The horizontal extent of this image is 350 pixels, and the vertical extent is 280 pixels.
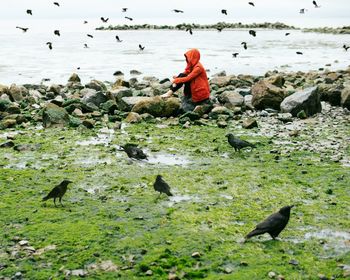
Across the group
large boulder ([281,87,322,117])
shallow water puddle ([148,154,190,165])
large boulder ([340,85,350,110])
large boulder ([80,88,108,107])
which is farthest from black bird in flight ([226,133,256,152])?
large boulder ([80,88,108,107])

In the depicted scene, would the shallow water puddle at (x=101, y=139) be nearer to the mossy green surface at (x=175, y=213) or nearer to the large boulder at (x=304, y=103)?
the mossy green surface at (x=175, y=213)

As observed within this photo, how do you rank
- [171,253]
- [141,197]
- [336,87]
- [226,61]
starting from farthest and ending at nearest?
1. [226,61]
2. [336,87]
3. [141,197]
4. [171,253]

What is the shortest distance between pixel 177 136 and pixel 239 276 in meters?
8.07

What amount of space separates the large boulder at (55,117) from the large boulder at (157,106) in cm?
259

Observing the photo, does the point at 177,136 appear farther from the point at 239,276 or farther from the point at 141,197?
the point at 239,276

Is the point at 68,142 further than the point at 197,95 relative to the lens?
No

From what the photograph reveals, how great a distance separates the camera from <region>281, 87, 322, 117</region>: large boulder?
16469mm

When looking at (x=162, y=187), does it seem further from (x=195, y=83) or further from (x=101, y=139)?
(x=195, y=83)

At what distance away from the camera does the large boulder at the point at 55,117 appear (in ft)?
49.0

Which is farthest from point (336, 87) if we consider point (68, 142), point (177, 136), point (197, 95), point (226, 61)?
point (226, 61)

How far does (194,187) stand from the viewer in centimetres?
955

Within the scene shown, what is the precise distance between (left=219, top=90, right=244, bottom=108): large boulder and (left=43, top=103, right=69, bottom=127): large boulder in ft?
19.2

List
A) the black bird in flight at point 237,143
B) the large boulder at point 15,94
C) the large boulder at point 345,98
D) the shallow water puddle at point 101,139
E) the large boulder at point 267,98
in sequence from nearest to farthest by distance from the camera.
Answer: the black bird in flight at point 237,143
the shallow water puddle at point 101,139
the large boulder at point 345,98
the large boulder at point 267,98
the large boulder at point 15,94

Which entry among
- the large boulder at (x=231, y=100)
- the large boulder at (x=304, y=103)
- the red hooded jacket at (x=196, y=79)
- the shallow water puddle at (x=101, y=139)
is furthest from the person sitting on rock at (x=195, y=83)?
the shallow water puddle at (x=101, y=139)
